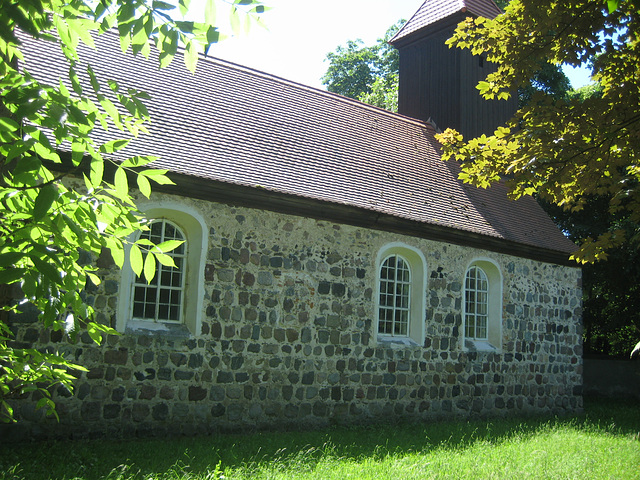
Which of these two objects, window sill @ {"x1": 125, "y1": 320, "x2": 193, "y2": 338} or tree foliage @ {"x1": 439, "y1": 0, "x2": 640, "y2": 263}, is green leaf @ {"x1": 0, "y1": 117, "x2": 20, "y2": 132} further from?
window sill @ {"x1": 125, "y1": 320, "x2": 193, "y2": 338}

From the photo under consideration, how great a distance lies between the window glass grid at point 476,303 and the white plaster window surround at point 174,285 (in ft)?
19.5

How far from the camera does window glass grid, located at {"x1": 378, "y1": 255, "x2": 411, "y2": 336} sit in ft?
35.4

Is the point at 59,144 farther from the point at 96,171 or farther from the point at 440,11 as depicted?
the point at 440,11

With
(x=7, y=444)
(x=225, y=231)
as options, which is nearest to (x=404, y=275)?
(x=225, y=231)

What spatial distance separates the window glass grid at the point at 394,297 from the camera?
10.8 metres

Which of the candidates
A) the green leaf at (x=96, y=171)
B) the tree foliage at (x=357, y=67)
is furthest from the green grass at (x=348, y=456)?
the tree foliage at (x=357, y=67)

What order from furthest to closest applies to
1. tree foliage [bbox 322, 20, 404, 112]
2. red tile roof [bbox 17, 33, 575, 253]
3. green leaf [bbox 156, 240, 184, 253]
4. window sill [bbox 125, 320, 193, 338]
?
tree foliage [bbox 322, 20, 404, 112], red tile roof [bbox 17, 33, 575, 253], window sill [bbox 125, 320, 193, 338], green leaf [bbox 156, 240, 184, 253]

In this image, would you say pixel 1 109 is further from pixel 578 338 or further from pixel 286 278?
pixel 578 338

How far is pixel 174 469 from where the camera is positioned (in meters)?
6.01

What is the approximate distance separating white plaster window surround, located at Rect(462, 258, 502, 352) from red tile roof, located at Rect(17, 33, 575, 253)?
33.2 inches

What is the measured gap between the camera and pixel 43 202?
240 centimetres

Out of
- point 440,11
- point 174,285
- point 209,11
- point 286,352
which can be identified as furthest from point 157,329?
point 440,11

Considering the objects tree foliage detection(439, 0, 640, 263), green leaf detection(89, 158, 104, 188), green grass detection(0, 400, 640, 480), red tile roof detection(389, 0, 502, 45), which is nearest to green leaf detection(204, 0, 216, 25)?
green leaf detection(89, 158, 104, 188)

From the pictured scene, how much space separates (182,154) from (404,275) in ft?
15.5
